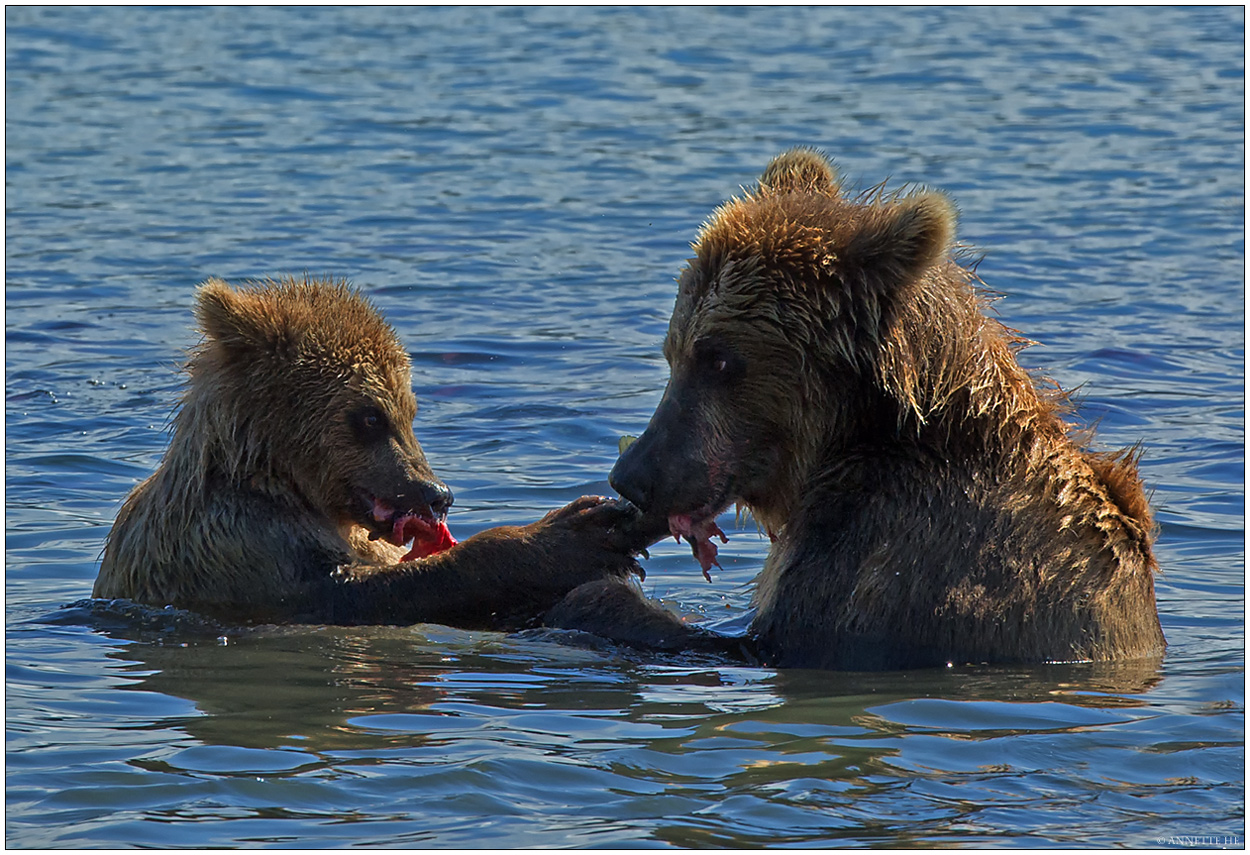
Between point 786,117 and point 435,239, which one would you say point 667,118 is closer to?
point 786,117

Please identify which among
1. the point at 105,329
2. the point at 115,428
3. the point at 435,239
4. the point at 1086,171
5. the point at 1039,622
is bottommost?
the point at 1039,622

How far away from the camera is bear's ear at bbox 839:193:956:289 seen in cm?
647

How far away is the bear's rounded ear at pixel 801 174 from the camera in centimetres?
753

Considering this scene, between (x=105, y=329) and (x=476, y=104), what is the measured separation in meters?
10.0

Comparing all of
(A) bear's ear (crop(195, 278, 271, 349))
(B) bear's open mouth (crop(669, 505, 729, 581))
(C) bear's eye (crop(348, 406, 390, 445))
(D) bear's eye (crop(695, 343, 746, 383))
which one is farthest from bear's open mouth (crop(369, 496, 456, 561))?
(D) bear's eye (crop(695, 343, 746, 383))

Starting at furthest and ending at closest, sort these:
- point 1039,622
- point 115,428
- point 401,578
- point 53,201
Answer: point 53,201 < point 115,428 < point 401,578 < point 1039,622

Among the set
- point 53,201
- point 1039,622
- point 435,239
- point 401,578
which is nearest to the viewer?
point 1039,622

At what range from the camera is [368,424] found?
835cm

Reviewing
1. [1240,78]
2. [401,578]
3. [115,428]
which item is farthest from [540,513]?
[1240,78]

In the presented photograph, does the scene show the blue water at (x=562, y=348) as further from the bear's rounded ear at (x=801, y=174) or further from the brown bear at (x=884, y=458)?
the bear's rounded ear at (x=801, y=174)

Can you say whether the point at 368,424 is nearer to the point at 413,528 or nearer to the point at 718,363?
the point at 413,528

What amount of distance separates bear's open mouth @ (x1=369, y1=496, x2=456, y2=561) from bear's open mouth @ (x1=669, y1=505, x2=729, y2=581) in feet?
5.05

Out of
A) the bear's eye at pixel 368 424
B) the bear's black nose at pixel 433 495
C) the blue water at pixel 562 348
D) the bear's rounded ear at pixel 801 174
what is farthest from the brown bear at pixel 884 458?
the bear's eye at pixel 368 424

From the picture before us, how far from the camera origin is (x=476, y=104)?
905 inches
